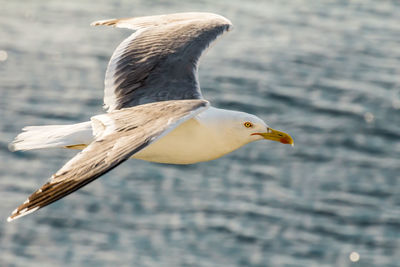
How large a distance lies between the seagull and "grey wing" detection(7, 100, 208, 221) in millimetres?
11

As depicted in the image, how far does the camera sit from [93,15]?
50.1m

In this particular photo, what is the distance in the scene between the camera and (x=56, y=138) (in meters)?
11.8

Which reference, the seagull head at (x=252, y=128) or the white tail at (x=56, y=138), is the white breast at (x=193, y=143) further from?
the white tail at (x=56, y=138)

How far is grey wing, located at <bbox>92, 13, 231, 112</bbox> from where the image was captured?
13.3m

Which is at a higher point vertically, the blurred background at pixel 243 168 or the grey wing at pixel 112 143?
the grey wing at pixel 112 143

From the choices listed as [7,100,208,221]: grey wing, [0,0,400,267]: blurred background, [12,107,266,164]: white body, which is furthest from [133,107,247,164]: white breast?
[0,0,400,267]: blurred background

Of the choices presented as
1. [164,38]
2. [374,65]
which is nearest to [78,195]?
[374,65]

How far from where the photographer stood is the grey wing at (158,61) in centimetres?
1330

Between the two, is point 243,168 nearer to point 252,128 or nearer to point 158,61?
point 158,61

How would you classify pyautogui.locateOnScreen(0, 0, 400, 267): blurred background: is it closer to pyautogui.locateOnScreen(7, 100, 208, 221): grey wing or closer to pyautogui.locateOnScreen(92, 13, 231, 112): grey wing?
pyautogui.locateOnScreen(92, 13, 231, 112): grey wing

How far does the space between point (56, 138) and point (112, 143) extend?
2.43 metres

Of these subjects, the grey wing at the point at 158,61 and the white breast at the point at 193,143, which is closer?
the white breast at the point at 193,143

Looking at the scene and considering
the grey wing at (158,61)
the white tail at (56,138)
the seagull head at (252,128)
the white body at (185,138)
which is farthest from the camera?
the grey wing at (158,61)

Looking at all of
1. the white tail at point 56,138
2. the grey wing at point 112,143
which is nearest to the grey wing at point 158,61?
the white tail at point 56,138
